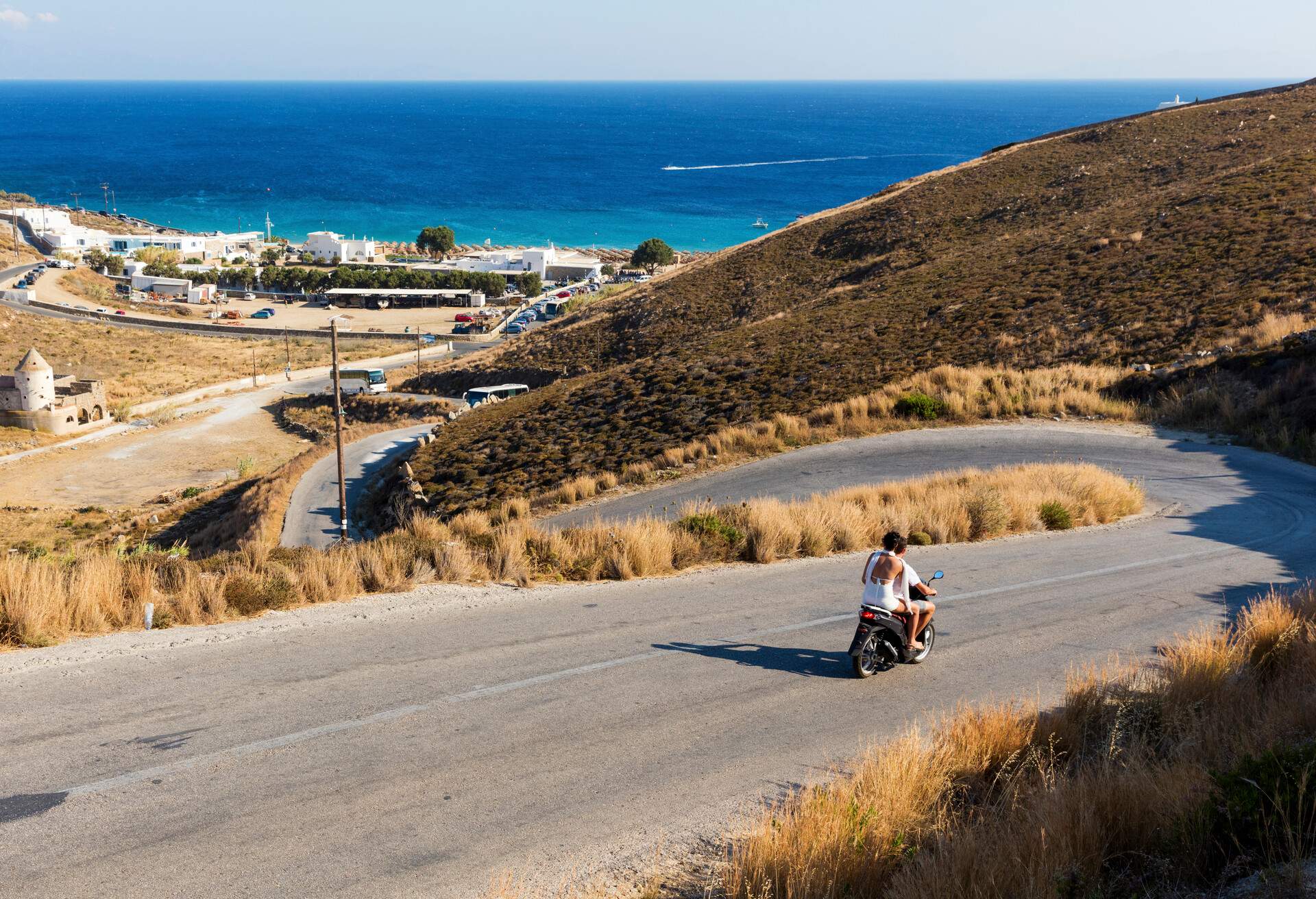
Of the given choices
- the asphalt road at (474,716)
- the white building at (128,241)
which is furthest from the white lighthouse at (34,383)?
the white building at (128,241)

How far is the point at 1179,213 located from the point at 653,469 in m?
29.6

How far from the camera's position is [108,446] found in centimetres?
4544

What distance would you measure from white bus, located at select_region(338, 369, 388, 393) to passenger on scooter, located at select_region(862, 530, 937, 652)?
4788 centimetres

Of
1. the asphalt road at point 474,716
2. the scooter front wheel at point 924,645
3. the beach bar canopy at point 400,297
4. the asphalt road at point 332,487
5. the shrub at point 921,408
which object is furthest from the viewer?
the beach bar canopy at point 400,297

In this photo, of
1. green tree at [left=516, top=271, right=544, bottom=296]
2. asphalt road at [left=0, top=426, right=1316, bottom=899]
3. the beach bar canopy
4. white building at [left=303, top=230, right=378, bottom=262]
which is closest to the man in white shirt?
asphalt road at [left=0, top=426, right=1316, bottom=899]

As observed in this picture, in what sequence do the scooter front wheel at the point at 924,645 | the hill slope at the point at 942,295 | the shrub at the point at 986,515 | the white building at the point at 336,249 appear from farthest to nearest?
the white building at the point at 336,249 < the hill slope at the point at 942,295 < the shrub at the point at 986,515 < the scooter front wheel at the point at 924,645

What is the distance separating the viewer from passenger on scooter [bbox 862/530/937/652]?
8258mm

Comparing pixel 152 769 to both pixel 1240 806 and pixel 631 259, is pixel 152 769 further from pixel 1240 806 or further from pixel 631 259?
pixel 631 259

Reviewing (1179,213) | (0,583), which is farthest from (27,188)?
(0,583)

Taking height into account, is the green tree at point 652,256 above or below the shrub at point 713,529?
above

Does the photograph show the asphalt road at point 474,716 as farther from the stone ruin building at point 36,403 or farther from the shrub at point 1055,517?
the stone ruin building at point 36,403

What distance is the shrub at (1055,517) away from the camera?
14.5 metres

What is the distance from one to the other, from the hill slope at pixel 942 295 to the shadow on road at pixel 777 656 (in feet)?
54.5

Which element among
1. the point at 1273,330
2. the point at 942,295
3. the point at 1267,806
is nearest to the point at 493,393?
the point at 942,295
